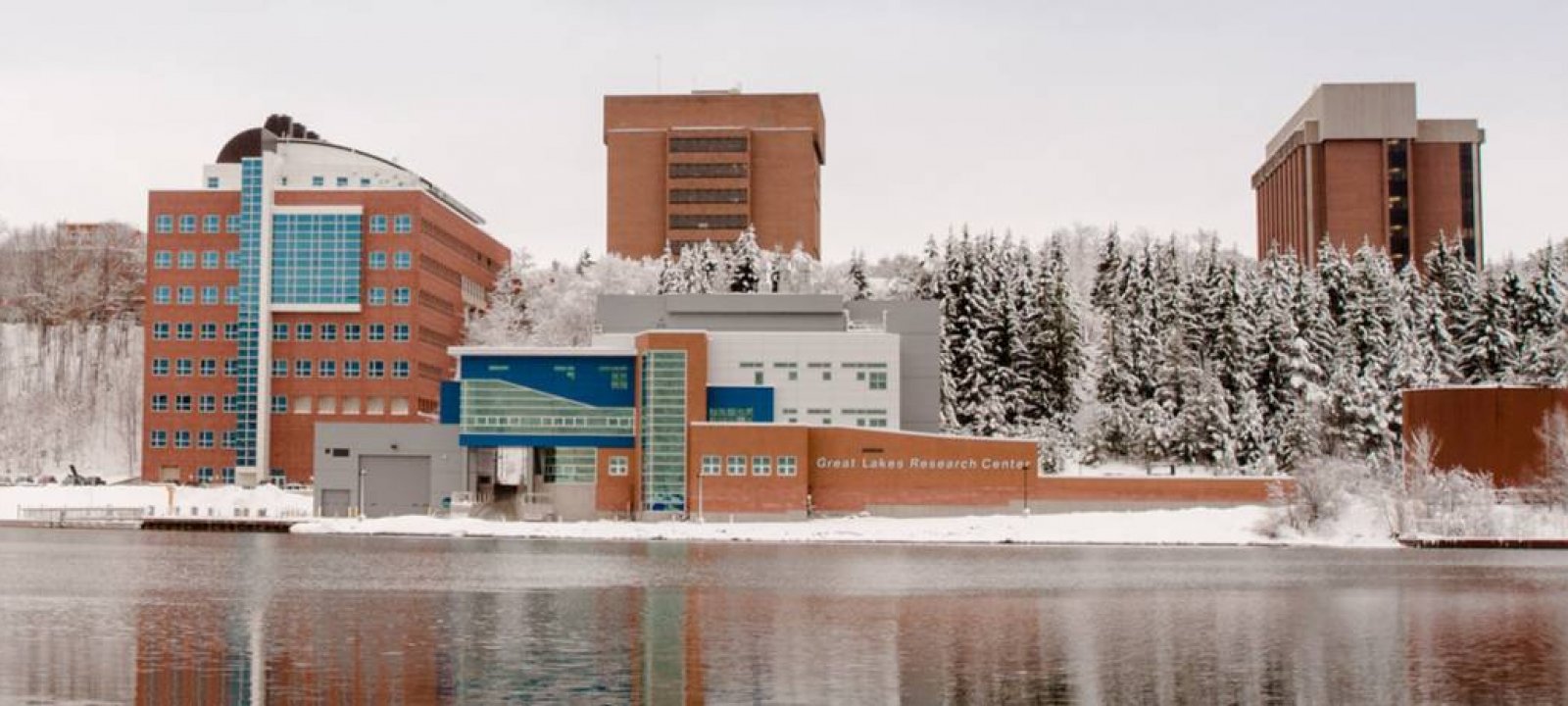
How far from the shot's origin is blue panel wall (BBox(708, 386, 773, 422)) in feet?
381

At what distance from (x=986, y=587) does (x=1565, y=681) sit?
1103 inches

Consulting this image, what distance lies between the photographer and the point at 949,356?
125 meters

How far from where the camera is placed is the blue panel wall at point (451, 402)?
118 metres

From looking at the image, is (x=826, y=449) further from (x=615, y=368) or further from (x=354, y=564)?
(x=354, y=564)

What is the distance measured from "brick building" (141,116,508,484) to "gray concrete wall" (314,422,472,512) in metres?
26.4

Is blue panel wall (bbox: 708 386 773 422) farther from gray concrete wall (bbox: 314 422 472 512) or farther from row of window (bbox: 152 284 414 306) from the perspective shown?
row of window (bbox: 152 284 414 306)

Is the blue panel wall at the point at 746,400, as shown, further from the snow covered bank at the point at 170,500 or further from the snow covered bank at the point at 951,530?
the snow covered bank at the point at 170,500

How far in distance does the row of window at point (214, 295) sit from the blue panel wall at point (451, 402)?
2764cm

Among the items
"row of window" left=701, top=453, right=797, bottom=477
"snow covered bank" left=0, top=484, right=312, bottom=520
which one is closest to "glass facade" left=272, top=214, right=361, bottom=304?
"snow covered bank" left=0, top=484, right=312, bottom=520

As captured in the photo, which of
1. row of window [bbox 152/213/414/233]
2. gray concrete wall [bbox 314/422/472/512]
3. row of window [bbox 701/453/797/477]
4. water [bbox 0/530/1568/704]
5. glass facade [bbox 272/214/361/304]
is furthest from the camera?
row of window [bbox 152/213/414/233]

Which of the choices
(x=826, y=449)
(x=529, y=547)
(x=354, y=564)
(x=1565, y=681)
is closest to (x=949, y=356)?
(x=826, y=449)

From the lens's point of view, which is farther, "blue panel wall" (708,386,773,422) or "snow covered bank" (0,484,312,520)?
"snow covered bank" (0,484,312,520)

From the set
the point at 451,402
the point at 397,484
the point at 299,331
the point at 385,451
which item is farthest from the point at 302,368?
the point at 397,484

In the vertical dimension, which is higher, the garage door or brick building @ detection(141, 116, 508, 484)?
brick building @ detection(141, 116, 508, 484)
